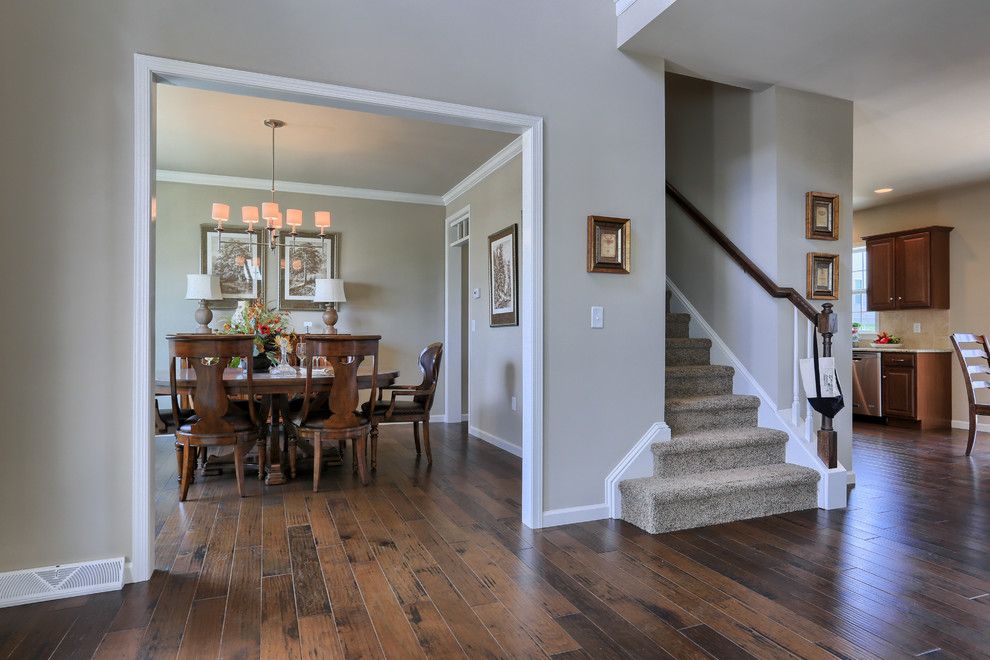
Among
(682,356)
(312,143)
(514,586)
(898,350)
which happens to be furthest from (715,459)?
(898,350)

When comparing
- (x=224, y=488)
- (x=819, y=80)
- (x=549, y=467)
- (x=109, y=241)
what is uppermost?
(x=819, y=80)

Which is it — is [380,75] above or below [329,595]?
above

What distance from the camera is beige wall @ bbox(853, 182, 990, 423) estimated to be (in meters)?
6.33

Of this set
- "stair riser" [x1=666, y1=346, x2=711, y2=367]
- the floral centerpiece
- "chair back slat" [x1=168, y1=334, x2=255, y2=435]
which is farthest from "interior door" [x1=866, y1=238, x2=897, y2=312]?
"chair back slat" [x1=168, y1=334, x2=255, y2=435]

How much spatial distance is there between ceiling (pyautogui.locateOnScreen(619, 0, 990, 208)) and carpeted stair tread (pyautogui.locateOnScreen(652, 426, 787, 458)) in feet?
7.13

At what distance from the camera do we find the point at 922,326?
22.7 ft

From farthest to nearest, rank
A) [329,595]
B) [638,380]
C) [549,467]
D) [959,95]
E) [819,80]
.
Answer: [959,95] → [819,80] → [638,380] → [549,467] → [329,595]

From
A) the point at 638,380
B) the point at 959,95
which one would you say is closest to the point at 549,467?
the point at 638,380

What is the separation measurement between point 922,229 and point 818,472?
471cm

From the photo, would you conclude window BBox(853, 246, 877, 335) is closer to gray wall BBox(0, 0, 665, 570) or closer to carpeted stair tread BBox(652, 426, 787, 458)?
carpeted stair tread BBox(652, 426, 787, 458)

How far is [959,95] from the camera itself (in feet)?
13.0

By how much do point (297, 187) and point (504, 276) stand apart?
8.42 feet

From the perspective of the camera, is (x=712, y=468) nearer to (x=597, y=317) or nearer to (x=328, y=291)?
(x=597, y=317)

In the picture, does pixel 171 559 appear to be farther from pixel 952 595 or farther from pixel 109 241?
pixel 952 595
